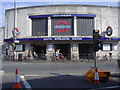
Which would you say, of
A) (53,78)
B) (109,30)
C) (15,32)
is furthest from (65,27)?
(53,78)

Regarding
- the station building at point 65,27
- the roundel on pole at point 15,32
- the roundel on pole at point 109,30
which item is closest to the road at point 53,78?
the station building at point 65,27

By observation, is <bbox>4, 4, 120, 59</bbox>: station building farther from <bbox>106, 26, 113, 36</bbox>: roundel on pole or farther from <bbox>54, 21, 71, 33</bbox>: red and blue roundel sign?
<bbox>106, 26, 113, 36</bbox>: roundel on pole

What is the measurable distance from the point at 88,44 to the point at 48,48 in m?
6.95

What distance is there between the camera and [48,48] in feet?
97.9

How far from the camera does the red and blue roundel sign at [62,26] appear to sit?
29969mm

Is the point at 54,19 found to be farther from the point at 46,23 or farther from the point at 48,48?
the point at 48,48

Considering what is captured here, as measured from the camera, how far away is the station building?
29.7 metres

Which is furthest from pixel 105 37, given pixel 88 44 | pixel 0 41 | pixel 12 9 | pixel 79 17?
pixel 0 41

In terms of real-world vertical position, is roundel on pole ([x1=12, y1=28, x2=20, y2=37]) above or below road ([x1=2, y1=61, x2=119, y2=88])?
above

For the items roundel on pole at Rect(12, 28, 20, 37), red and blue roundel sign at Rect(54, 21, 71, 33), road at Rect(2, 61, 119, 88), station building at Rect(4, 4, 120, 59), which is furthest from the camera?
red and blue roundel sign at Rect(54, 21, 71, 33)

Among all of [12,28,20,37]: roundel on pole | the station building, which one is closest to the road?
the station building

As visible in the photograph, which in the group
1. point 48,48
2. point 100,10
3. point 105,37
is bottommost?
point 48,48

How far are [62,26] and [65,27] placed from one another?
52cm

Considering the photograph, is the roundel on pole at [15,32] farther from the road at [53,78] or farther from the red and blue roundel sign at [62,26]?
the road at [53,78]
